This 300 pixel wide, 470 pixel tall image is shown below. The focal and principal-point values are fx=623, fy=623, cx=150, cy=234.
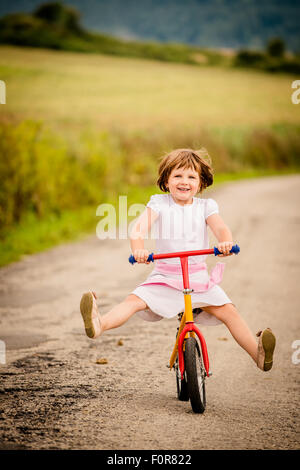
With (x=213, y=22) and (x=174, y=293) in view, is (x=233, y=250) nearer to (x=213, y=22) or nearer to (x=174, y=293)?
(x=174, y=293)

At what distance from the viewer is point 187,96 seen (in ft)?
152

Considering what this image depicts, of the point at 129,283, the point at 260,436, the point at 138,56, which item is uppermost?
the point at 138,56

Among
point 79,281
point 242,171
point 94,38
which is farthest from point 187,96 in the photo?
point 79,281

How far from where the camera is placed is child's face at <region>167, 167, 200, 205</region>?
4.18 metres

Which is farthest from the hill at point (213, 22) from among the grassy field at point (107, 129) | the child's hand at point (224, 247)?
the child's hand at point (224, 247)

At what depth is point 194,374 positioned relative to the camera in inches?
150

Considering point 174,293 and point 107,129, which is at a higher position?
point 107,129

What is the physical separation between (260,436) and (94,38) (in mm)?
68744

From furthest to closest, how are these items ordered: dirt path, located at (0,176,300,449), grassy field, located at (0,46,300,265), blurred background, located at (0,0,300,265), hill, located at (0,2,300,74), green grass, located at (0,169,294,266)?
hill, located at (0,2,300,74) < blurred background, located at (0,0,300,265) < grassy field, located at (0,46,300,265) < green grass, located at (0,169,294,266) < dirt path, located at (0,176,300,449)

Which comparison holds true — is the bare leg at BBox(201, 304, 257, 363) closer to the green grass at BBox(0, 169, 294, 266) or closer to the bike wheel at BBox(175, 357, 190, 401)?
the bike wheel at BBox(175, 357, 190, 401)

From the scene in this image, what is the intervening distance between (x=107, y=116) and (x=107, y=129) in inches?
367

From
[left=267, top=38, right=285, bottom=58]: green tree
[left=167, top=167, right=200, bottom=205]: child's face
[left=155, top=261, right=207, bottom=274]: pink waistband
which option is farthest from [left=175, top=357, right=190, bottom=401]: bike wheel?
[left=267, top=38, right=285, bottom=58]: green tree

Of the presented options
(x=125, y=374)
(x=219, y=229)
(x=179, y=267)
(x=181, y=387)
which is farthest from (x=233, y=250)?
(x=125, y=374)

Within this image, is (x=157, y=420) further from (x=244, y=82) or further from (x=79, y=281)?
(x=244, y=82)
